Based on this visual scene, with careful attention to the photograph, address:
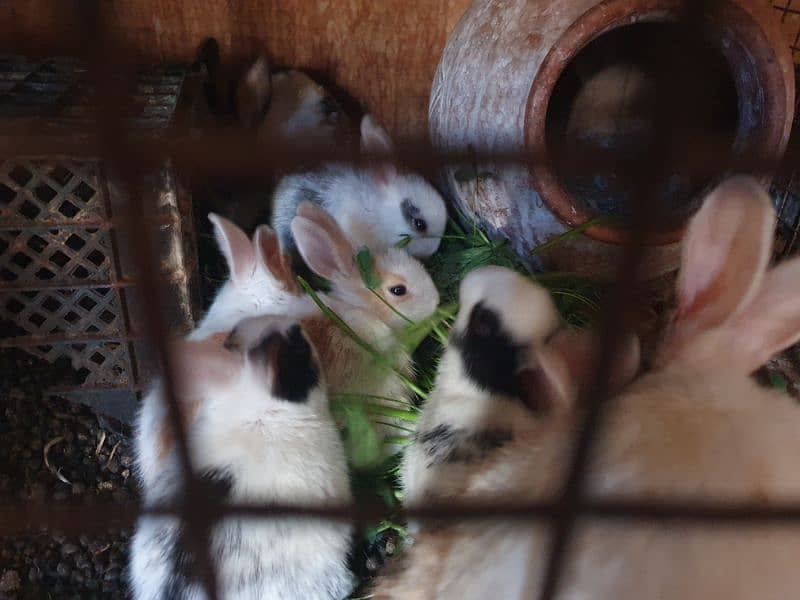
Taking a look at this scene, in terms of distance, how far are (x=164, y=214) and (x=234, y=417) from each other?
19.5 inches

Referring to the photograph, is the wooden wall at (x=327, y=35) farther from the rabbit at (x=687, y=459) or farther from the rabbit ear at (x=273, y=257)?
the rabbit at (x=687, y=459)

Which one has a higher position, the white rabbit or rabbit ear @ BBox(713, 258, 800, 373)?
rabbit ear @ BBox(713, 258, 800, 373)

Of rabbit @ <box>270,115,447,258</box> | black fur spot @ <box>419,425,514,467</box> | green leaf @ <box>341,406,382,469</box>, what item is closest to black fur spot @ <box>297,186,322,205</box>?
rabbit @ <box>270,115,447,258</box>

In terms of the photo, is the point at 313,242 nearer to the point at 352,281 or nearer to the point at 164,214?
the point at 352,281

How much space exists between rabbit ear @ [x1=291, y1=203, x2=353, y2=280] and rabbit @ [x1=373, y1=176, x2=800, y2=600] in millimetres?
793

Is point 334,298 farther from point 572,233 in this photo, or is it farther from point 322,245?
point 572,233

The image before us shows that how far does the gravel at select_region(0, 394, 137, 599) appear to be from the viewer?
1.54 meters

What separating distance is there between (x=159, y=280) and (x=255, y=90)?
1.67 metres

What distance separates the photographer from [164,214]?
1584mm

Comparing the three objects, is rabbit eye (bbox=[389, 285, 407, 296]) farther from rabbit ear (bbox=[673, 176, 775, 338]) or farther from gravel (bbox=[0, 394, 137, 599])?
rabbit ear (bbox=[673, 176, 775, 338])

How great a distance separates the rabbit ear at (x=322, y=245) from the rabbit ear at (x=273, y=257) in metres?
0.05

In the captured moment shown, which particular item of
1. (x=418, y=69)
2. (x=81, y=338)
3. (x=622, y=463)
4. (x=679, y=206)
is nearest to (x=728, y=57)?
(x=679, y=206)

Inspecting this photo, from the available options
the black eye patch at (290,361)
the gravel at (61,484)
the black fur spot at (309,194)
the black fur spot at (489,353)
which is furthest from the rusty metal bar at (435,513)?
the black fur spot at (309,194)

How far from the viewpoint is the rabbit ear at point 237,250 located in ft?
5.53
